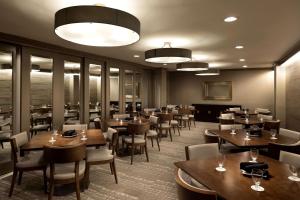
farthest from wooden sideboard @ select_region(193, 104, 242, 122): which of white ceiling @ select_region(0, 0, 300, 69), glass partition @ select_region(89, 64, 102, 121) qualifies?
glass partition @ select_region(89, 64, 102, 121)

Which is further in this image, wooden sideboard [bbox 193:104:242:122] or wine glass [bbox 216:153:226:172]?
wooden sideboard [bbox 193:104:242:122]

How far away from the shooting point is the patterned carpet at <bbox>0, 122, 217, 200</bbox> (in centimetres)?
297

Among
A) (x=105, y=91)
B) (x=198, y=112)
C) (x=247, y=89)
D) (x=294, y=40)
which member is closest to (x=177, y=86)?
(x=198, y=112)

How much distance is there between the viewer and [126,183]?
3.38 m

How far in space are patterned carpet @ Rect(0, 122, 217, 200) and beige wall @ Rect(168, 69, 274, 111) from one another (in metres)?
6.69

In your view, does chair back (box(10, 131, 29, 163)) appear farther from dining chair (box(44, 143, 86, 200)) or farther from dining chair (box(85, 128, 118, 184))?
A: dining chair (box(85, 128, 118, 184))

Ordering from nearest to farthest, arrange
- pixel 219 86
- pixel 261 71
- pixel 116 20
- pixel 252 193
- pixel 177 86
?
pixel 252 193
pixel 116 20
pixel 261 71
pixel 219 86
pixel 177 86

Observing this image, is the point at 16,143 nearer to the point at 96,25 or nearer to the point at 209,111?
the point at 96,25

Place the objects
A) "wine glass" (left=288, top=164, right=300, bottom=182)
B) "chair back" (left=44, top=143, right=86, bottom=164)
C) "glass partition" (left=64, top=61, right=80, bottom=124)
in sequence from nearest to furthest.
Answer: "wine glass" (left=288, top=164, right=300, bottom=182), "chair back" (left=44, top=143, right=86, bottom=164), "glass partition" (left=64, top=61, right=80, bottom=124)

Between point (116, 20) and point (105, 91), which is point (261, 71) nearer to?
point (105, 91)

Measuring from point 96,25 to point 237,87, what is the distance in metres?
9.31

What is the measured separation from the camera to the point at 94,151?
349 centimetres

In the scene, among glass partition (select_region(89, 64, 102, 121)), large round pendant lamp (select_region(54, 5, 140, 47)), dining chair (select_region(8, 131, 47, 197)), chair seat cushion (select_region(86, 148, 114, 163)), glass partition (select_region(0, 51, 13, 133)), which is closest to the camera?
large round pendant lamp (select_region(54, 5, 140, 47))

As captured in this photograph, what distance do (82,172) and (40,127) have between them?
283 cm
